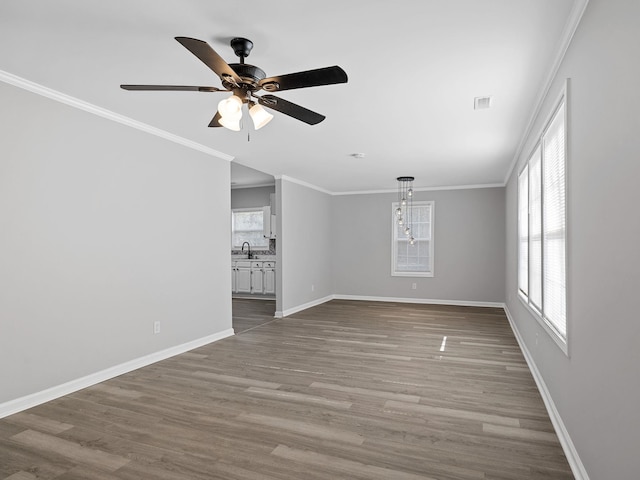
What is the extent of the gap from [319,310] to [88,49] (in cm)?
579

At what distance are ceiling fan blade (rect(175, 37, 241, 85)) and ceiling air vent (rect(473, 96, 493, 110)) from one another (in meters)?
2.11

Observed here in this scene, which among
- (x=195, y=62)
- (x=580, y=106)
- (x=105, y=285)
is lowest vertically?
(x=105, y=285)

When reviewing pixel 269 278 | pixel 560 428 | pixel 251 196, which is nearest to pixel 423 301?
pixel 269 278

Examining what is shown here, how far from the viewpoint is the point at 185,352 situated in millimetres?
4637

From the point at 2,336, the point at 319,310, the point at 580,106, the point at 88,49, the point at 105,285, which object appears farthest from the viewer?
the point at 319,310

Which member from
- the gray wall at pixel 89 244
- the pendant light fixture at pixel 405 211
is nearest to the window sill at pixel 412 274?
the pendant light fixture at pixel 405 211

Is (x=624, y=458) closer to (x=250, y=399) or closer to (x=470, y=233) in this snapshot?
(x=250, y=399)

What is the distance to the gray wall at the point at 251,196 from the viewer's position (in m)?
9.23

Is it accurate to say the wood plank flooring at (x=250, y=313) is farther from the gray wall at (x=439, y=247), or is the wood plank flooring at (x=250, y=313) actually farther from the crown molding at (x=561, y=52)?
the crown molding at (x=561, y=52)

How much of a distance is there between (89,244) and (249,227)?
5880mm

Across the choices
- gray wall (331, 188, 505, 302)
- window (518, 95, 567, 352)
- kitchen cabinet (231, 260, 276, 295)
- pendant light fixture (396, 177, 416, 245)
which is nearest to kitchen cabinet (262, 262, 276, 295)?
kitchen cabinet (231, 260, 276, 295)

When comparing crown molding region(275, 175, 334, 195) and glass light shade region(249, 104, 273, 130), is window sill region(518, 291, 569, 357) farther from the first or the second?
crown molding region(275, 175, 334, 195)

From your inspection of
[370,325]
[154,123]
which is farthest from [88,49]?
[370,325]

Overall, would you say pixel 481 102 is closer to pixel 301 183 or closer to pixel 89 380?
pixel 89 380
